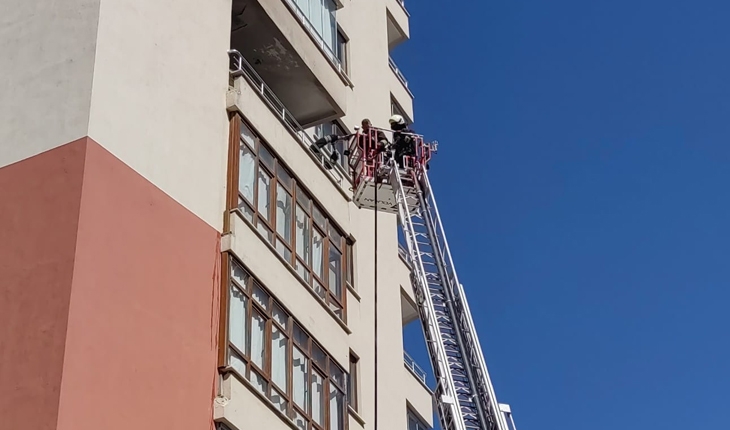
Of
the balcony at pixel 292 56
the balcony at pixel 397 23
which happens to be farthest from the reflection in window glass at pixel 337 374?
the balcony at pixel 397 23

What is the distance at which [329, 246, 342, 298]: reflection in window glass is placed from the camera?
2197 cm

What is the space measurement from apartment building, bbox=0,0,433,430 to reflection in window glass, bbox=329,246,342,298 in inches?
1.1

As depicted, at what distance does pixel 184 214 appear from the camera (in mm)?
17875

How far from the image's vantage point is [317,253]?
21.6m

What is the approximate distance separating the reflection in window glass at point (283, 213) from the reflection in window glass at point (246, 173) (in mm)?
810

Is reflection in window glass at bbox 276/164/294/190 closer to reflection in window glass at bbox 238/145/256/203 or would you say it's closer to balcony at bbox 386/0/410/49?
reflection in window glass at bbox 238/145/256/203

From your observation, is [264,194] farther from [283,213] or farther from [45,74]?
[45,74]

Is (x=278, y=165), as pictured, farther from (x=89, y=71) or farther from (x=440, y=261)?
(x=89, y=71)

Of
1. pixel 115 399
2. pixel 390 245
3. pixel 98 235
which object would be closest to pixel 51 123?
pixel 98 235

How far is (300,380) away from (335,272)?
3.04m

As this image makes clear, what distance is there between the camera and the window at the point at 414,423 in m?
27.2

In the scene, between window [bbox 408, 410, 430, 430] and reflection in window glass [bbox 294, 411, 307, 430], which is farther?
window [bbox 408, 410, 430, 430]

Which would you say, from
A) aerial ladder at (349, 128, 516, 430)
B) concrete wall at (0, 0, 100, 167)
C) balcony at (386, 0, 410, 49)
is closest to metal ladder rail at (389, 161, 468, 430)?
aerial ladder at (349, 128, 516, 430)

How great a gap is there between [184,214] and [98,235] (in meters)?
2.15
